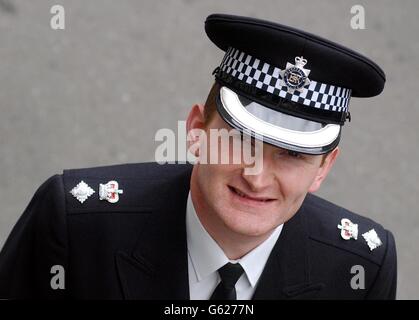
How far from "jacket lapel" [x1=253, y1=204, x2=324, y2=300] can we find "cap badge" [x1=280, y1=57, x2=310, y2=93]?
0.55 m

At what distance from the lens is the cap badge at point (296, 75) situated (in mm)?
2518

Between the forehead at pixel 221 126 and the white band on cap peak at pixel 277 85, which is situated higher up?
Result: the white band on cap peak at pixel 277 85

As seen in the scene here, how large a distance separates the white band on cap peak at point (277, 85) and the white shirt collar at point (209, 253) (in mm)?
449

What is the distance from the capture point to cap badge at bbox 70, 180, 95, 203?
2918 mm

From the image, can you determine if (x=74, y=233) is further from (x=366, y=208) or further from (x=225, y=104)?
(x=366, y=208)

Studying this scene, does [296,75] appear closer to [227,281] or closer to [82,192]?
Answer: [227,281]

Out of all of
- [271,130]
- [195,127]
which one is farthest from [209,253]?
[271,130]

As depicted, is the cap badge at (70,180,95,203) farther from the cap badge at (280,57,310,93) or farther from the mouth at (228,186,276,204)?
the cap badge at (280,57,310,93)

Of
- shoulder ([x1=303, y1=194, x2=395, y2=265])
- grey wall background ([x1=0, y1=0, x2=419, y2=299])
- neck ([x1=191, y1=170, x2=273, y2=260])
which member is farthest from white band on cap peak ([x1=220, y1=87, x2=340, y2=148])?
grey wall background ([x1=0, y1=0, x2=419, y2=299])

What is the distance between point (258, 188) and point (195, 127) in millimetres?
295

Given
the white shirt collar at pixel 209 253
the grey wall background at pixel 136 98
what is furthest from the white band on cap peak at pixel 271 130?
the grey wall background at pixel 136 98

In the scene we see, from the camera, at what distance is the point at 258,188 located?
2.49m

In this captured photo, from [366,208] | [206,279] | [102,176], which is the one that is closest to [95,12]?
[366,208]

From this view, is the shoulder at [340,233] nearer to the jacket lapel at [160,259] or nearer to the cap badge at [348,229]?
the cap badge at [348,229]
